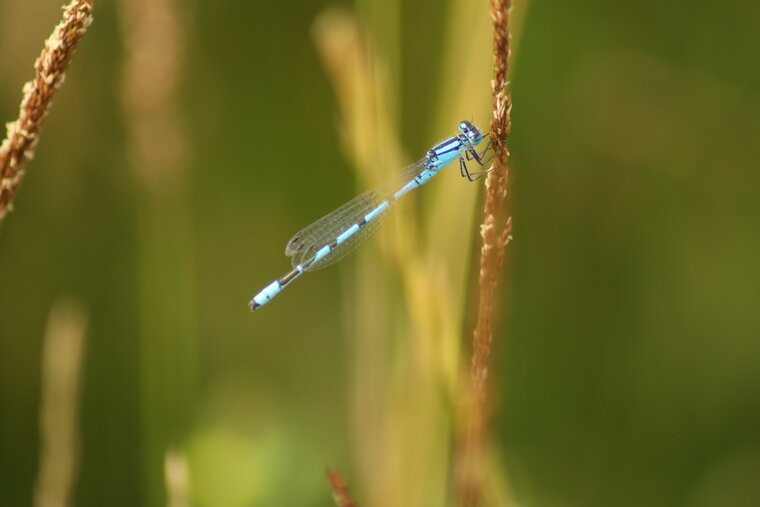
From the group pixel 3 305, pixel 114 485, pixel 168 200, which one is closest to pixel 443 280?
pixel 168 200

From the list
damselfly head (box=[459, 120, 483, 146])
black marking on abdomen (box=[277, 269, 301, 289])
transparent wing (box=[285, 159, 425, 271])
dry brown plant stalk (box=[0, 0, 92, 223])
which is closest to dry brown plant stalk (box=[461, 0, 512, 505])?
dry brown plant stalk (box=[0, 0, 92, 223])

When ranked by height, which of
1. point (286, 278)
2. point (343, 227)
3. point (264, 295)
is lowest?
point (264, 295)

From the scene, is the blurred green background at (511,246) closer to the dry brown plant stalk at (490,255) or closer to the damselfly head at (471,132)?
the damselfly head at (471,132)

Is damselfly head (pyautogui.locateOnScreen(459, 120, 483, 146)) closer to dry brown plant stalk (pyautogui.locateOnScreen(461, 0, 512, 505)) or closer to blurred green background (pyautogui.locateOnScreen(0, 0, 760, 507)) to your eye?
blurred green background (pyautogui.locateOnScreen(0, 0, 760, 507))

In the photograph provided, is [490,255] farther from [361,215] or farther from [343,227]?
[343,227]

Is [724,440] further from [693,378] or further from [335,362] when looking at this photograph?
[335,362]

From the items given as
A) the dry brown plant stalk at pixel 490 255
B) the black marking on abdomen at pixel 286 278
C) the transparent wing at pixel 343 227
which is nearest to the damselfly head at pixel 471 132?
the transparent wing at pixel 343 227

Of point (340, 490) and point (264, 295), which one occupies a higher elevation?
point (264, 295)

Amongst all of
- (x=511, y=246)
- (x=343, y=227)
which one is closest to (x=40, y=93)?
(x=343, y=227)
